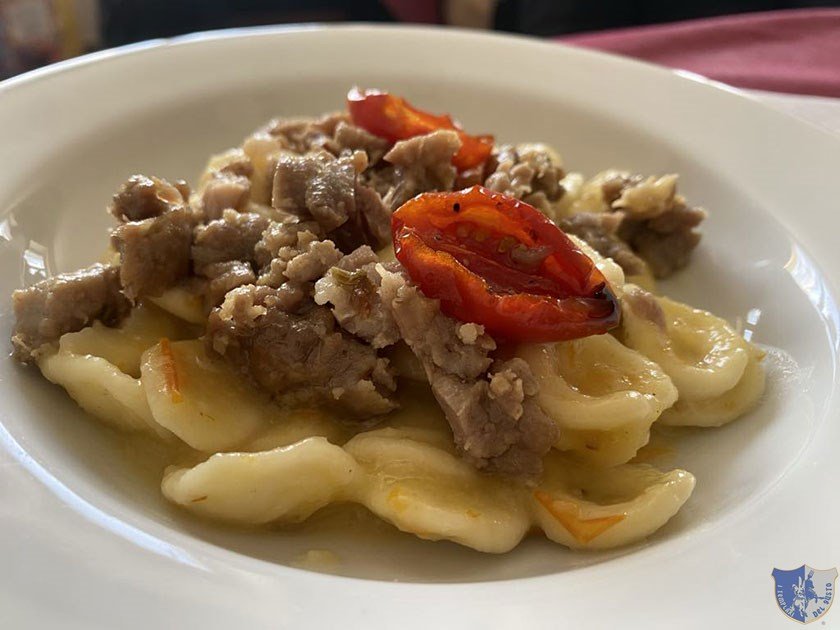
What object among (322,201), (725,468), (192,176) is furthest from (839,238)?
(192,176)

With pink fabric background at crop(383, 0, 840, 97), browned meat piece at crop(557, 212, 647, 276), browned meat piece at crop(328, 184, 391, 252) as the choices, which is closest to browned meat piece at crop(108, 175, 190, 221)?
browned meat piece at crop(328, 184, 391, 252)

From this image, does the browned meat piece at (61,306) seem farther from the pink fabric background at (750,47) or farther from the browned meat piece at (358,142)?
the pink fabric background at (750,47)

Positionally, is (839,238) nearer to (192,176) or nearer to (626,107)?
(626,107)

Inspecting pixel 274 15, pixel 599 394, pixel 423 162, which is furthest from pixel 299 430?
pixel 274 15

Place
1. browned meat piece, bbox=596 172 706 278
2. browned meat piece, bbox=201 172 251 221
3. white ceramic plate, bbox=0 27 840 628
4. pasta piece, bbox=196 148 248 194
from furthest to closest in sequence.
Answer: browned meat piece, bbox=596 172 706 278 < pasta piece, bbox=196 148 248 194 < browned meat piece, bbox=201 172 251 221 < white ceramic plate, bbox=0 27 840 628

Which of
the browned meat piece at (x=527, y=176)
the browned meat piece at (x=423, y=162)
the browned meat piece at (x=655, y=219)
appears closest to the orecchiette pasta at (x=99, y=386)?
the browned meat piece at (x=423, y=162)

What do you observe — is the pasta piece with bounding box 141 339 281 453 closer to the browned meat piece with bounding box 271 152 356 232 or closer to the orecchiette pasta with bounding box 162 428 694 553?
the orecchiette pasta with bounding box 162 428 694 553
